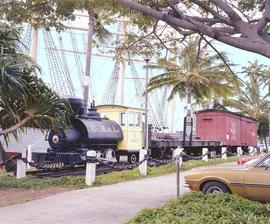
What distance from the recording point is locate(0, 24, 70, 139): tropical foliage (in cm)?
1183

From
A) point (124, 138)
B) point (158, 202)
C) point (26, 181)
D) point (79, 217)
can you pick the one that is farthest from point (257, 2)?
point (124, 138)

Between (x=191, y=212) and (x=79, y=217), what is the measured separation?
7.99 feet

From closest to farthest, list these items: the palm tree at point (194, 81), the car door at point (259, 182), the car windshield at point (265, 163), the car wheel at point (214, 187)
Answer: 1. the car door at point (259, 182)
2. the car windshield at point (265, 163)
3. the car wheel at point (214, 187)
4. the palm tree at point (194, 81)

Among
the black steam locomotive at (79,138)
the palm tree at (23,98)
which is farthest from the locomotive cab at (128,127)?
the palm tree at (23,98)

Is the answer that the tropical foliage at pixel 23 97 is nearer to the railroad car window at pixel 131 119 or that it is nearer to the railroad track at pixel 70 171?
the railroad track at pixel 70 171

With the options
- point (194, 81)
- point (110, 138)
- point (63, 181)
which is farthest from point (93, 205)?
point (194, 81)

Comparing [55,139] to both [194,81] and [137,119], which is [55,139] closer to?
[137,119]

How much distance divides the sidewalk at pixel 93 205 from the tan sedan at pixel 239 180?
1.08 meters

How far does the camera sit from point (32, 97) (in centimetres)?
1225

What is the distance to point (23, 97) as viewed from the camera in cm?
1195

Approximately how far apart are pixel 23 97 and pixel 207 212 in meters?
6.31

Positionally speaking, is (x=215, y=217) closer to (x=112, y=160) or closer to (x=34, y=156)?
(x=34, y=156)

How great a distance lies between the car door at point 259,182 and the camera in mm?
9531

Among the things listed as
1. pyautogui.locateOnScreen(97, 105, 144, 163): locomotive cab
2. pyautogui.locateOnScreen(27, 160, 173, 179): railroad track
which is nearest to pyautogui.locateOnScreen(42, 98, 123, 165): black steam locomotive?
pyautogui.locateOnScreen(27, 160, 173, 179): railroad track
